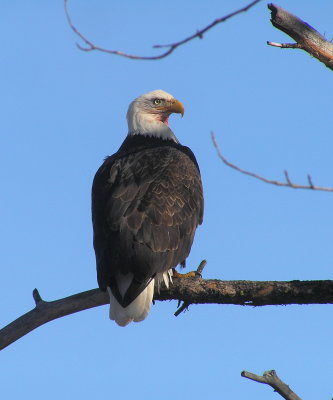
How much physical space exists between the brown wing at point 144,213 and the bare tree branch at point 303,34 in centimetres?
241

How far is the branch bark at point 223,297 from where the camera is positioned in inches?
215

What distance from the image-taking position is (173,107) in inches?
323

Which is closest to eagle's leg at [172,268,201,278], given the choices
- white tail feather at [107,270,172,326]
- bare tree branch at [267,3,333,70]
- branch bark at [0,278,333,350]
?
white tail feather at [107,270,172,326]

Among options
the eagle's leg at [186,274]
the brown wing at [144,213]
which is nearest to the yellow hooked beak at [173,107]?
the brown wing at [144,213]

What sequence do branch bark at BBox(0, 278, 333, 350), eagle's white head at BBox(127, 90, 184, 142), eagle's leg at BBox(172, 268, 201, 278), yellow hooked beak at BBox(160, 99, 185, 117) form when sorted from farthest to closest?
1. yellow hooked beak at BBox(160, 99, 185, 117)
2. eagle's white head at BBox(127, 90, 184, 142)
3. eagle's leg at BBox(172, 268, 201, 278)
4. branch bark at BBox(0, 278, 333, 350)

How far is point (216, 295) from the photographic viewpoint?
18.7 feet

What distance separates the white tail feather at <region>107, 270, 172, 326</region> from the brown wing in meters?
0.07

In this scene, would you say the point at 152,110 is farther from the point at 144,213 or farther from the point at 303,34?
the point at 303,34

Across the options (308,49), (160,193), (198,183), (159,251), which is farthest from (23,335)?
(308,49)

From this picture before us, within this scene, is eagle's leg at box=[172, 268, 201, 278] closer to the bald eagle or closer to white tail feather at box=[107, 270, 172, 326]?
the bald eagle

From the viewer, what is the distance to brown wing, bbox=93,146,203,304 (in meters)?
6.08

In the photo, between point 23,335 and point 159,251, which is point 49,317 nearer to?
point 23,335

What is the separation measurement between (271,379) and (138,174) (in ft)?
8.52

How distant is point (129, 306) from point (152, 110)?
278 centimetres
